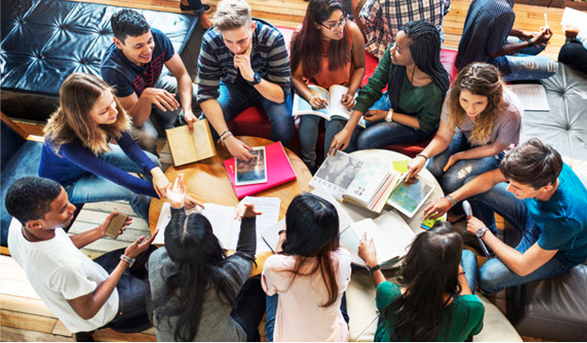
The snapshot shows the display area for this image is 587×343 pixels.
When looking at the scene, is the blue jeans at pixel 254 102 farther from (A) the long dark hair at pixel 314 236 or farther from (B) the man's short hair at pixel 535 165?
(B) the man's short hair at pixel 535 165

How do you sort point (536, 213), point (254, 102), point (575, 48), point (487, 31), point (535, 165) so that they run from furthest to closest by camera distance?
point (575, 48) → point (254, 102) → point (487, 31) → point (536, 213) → point (535, 165)

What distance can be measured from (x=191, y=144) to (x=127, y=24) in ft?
2.48

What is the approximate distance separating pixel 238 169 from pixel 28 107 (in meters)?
1.97

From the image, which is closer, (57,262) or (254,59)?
(57,262)

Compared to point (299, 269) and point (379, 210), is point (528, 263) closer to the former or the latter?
point (379, 210)

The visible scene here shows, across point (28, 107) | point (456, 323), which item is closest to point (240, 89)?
point (28, 107)

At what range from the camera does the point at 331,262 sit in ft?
5.25

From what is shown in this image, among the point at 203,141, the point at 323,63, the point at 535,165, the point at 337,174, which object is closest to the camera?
the point at 535,165

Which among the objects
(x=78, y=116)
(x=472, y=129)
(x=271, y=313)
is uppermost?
(x=78, y=116)

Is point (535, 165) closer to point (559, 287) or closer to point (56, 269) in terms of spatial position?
point (559, 287)

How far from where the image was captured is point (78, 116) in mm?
1982

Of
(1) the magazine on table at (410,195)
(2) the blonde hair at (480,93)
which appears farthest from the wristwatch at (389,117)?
(1) the magazine on table at (410,195)

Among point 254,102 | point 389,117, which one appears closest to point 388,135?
point 389,117

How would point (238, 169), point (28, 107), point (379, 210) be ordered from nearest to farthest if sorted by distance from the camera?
point (379, 210) → point (238, 169) → point (28, 107)
